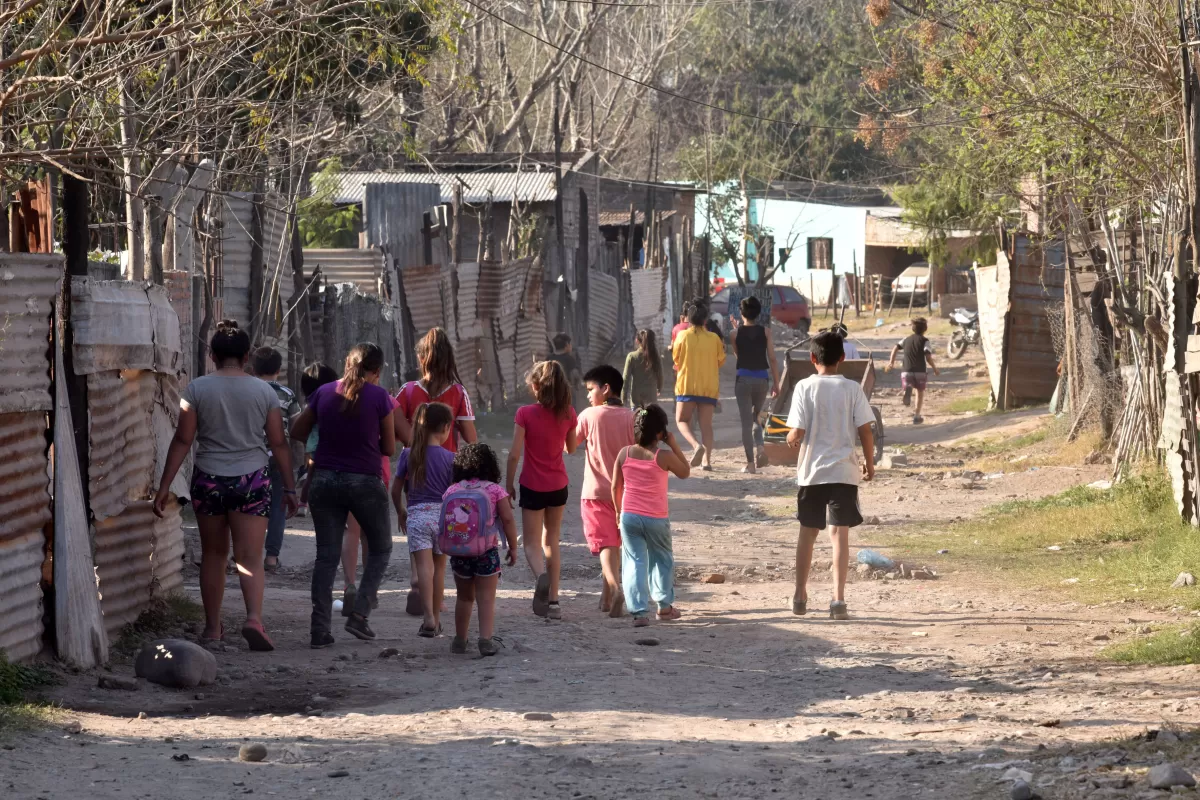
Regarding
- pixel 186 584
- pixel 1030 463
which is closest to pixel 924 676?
pixel 186 584

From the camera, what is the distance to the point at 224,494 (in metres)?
7.51

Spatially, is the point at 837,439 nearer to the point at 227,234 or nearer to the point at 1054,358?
the point at 227,234

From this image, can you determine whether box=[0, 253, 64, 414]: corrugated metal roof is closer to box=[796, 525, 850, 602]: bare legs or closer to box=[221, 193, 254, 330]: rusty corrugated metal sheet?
box=[796, 525, 850, 602]: bare legs

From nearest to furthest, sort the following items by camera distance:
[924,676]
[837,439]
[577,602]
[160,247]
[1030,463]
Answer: [924,676]
[837,439]
[577,602]
[160,247]
[1030,463]

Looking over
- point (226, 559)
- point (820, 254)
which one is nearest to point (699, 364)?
point (226, 559)

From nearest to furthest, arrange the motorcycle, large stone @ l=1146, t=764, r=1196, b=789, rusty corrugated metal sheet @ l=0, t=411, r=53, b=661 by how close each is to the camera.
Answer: large stone @ l=1146, t=764, r=1196, b=789 < rusty corrugated metal sheet @ l=0, t=411, r=53, b=661 < the motorcycle

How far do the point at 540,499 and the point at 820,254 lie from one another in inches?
1872

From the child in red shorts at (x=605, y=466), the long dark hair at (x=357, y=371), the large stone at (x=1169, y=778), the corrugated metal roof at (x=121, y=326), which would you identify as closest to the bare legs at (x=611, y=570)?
the child in red shorts at (x=605, y=466)

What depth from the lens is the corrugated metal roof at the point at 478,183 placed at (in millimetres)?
26766

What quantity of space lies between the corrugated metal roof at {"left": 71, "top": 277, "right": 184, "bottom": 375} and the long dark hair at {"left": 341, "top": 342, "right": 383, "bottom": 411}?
1.09 meters

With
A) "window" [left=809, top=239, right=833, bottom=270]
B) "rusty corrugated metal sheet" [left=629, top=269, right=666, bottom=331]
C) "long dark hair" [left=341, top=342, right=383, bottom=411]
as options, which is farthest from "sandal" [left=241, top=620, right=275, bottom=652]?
"window" [left=809, top=239, right=833, bottom=270]

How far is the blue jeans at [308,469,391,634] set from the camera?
7.74 m

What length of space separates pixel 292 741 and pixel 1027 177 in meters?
15.6

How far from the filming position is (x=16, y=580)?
637 cm
